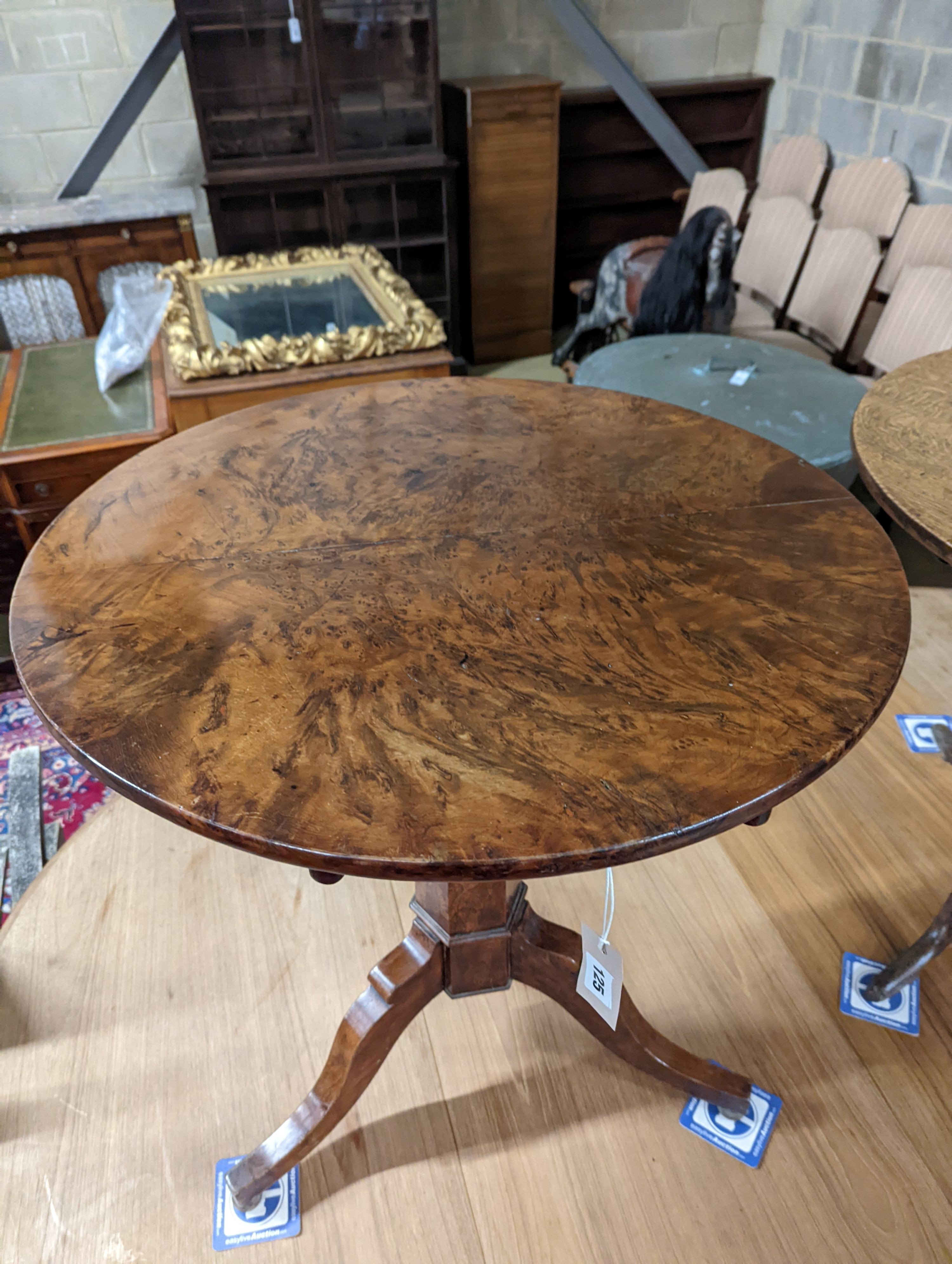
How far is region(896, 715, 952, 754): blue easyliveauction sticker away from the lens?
1.67 metres

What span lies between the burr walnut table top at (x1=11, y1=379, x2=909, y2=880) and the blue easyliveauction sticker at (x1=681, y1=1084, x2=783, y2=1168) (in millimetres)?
717

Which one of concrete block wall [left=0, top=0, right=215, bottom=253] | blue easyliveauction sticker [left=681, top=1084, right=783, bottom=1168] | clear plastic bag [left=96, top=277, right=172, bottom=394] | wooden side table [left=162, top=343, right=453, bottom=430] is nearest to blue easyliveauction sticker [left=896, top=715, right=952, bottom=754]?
blue easyliveauction sticker [left=681, top=1084, right=783, bottom=1168]

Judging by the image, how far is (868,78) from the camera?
3.18 metres

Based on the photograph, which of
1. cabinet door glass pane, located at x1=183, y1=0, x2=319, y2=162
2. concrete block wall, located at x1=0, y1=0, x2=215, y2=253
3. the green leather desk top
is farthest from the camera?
concrete block wall, located at x1=0, y1=0, x2=215, y2=253

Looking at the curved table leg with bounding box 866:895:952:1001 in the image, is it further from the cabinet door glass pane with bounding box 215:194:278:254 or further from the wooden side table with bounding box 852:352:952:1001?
the cabinet door glass pane with bounding box 215:194:278:254

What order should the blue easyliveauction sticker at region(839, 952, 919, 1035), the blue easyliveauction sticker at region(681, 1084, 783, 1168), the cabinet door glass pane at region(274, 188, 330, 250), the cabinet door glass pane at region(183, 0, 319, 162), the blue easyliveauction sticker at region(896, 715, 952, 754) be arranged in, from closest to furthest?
1. the blue easyliveauction sticker at region(681, 1084, 783, 1168)
2. the blue easyliveauction sticker at region(839, 952, 919, 1035)
3. the blue easyliveauction sticker at region(896, 715, 952, 754)
4. the cabinet door glass pane at region(183, 0, 319, 162)
5. the cabinet door glass pane at region(274, 188, 330, 250)

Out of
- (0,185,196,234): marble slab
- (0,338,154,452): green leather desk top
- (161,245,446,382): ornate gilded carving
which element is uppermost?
(0,185,196,234): marble slab

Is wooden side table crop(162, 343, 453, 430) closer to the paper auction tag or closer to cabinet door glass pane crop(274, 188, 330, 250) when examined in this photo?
cabinet door glass pane crop(274, 188, 330, 250)

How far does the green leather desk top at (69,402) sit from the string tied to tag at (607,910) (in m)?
1.94

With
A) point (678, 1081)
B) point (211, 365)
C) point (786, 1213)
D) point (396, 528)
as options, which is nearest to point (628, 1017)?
point (678, 1081)

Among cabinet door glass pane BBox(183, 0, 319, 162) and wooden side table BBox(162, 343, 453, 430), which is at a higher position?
cabinet door glass pane BBox(183, 0, 319, 162)

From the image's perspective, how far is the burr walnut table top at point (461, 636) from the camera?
25.3 inches

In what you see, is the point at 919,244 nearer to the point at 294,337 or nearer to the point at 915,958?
the point at 294,337

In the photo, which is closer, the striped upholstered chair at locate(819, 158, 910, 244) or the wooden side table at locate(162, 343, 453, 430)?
the wooden side table at locate(162, 343, 453, 430)
